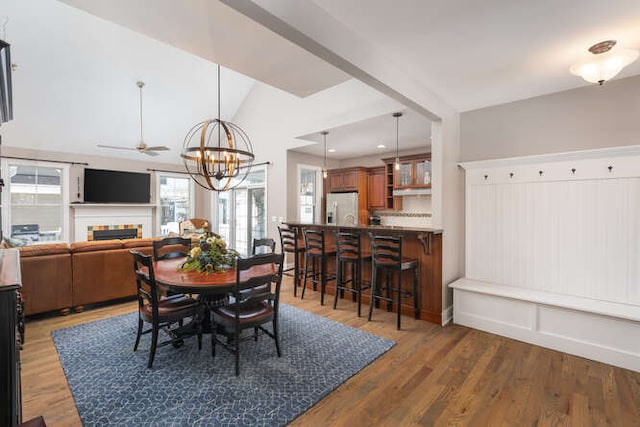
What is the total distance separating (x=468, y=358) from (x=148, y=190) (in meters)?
7.68

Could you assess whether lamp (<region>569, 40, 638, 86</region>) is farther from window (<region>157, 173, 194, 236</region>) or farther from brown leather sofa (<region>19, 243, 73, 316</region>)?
window (<region>157, 173, 194, 236</region>)

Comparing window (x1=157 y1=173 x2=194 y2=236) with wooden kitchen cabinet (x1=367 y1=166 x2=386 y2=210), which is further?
window (x1=157 y1=173 x2=194 y2=236)

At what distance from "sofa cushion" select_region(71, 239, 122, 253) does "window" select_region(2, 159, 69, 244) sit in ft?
10.6

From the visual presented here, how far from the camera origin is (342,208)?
6.82 metres

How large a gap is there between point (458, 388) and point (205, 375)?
2.01 m

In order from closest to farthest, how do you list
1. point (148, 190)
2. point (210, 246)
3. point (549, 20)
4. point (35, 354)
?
point (549, 20)
point (35, 354)
point (210, 246)
point (148, 190)

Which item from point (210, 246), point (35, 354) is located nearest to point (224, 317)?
point (210, 246)

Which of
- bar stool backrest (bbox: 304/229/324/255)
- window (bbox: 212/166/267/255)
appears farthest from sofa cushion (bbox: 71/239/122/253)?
window (bbox: 212/166/267/255)

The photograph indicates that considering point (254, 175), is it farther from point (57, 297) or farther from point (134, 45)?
point (57, 297)

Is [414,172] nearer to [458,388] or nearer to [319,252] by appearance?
[319,252]

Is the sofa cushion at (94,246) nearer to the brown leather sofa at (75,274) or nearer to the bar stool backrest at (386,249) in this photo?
the brown leather sofa at (75,274)

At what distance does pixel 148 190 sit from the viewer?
24.7 ft

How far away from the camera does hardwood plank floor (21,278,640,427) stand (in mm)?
1993

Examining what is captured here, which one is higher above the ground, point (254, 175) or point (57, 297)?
point (254, 175)
